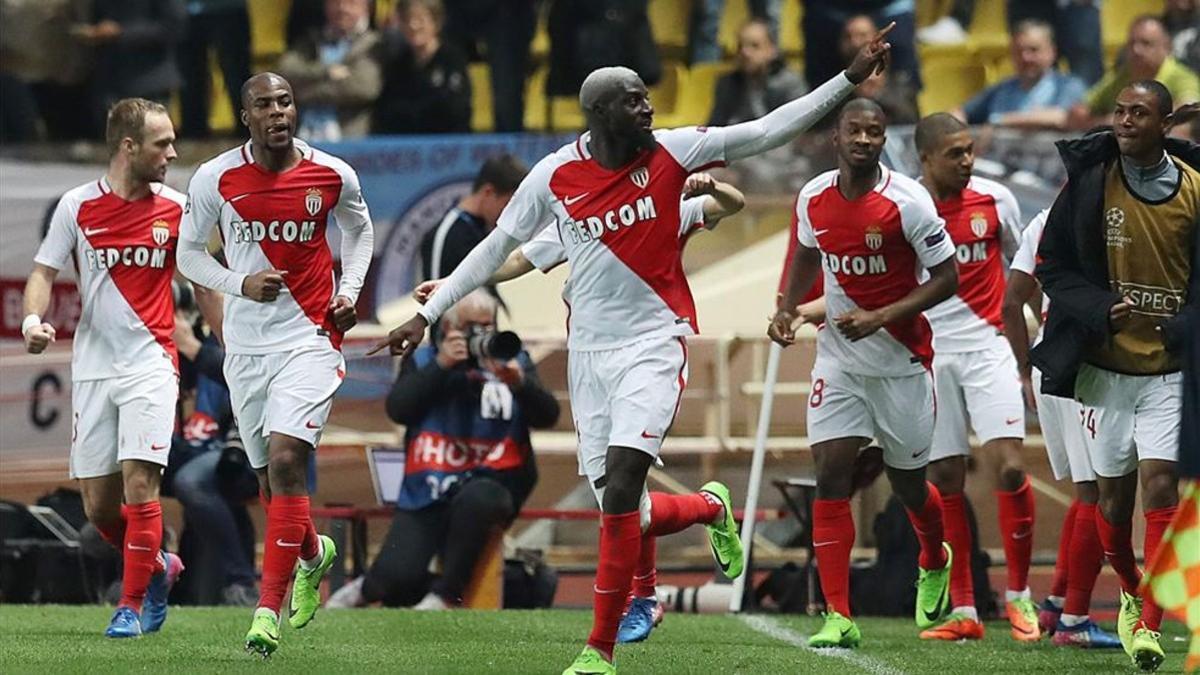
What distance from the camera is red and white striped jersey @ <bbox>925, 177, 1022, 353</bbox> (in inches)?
490

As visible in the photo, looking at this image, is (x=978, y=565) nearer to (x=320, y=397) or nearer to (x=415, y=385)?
(x=415, y=385)

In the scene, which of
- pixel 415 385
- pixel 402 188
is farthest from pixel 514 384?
pixel 402 188

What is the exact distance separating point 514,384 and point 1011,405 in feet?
10.4

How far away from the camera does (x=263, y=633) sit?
987cm

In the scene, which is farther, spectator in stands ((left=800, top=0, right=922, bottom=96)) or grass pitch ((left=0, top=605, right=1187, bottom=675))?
spectator in stands ((left=800, top=0, right=922, bottom=96))

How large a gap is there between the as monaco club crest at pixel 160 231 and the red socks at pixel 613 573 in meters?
3.20

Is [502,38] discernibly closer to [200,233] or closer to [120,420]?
[120,420]

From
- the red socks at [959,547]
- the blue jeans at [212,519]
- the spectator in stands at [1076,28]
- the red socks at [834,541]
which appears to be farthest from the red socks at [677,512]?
the spectator in stands at [1076,28]

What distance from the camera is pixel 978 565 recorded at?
14.0 m

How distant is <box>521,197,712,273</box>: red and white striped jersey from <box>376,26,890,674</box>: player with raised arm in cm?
103

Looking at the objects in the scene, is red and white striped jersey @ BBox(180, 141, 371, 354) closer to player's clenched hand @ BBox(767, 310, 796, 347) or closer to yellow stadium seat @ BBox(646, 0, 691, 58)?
player's clenched hand @ BBox(767, 310, 796, 347)

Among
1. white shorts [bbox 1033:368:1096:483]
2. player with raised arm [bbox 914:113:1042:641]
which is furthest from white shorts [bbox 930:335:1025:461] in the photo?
white shorts [bbox 1033:368:1096:483]

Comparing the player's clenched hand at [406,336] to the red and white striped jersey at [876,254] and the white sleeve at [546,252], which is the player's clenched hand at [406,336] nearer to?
the white sleeve at [546,252]

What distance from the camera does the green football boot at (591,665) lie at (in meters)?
9.09
